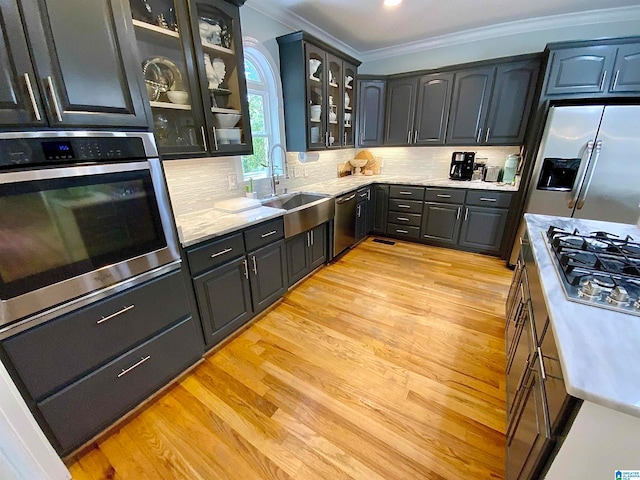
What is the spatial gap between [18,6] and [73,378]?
1501 mm

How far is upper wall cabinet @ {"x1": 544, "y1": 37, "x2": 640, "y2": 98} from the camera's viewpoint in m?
2.37

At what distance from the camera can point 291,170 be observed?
316 cm

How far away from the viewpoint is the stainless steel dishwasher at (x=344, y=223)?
3152 millimetres

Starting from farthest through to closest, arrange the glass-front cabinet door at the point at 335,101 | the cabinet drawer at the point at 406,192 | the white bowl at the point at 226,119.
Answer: the cabinet drawer at the point at 406,192
the glass-front cabinet door at the point at 335,101
the white bowl at the point at 226,119

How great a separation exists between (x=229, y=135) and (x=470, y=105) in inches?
120

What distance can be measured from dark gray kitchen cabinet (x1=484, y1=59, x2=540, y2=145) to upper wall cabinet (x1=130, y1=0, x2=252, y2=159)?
2.96 meters

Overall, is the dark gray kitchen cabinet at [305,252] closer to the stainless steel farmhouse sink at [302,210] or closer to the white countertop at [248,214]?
the stainless steel farmhouse sink at [302,210]

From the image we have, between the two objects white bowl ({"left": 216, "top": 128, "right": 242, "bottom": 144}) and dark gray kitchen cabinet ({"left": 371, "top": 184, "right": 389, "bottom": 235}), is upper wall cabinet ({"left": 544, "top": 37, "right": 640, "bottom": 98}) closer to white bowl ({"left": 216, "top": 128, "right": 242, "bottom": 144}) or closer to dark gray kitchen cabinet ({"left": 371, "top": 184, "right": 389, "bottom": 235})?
dark gray kitchen cabinet ({"left": 371, "top": 184, "right": 389, "bottom": 235})

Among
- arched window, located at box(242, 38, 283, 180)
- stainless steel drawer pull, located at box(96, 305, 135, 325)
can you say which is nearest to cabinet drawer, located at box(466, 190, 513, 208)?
arched window, located at box(242, 38, 283, 180)

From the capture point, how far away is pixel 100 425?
135cm

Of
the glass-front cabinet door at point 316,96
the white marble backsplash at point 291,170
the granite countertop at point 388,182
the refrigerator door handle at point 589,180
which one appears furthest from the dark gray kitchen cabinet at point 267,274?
the refrigerator door handle at point 589,180

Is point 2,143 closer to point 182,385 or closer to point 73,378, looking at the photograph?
point 73,378

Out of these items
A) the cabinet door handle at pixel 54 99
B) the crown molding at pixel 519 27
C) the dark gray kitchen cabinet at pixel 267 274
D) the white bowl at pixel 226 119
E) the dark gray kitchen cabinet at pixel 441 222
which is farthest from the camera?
the dark gray kitchen cabinet at pixel 441 222

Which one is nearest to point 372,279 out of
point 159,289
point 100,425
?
point 159,289
